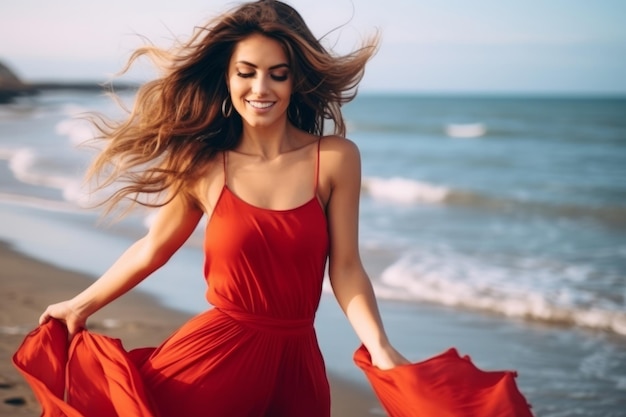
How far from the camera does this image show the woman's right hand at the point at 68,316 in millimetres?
3730

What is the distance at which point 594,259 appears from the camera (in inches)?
422

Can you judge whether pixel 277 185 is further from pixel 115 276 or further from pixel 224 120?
pixel 115 276

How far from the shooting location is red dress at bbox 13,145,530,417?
345 cm

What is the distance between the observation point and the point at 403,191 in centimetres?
1756

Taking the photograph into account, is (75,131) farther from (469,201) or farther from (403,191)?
(469,201)

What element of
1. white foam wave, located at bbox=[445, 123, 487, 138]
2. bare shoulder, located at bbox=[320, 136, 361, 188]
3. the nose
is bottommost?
bare shoulder, located at bbox=[320, 136, 361, 188]

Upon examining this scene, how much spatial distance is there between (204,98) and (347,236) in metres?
0.76

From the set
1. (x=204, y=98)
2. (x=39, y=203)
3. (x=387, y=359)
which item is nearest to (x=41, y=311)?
(x=204, y=98)

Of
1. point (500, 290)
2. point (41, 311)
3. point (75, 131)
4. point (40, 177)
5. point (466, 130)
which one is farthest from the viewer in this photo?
point (466, 130)

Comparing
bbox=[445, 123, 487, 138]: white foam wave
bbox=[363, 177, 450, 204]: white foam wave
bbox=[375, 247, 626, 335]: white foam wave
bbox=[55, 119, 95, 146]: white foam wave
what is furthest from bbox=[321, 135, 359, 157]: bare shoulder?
bbox=[445, 123, 487, 138]: white foam wave

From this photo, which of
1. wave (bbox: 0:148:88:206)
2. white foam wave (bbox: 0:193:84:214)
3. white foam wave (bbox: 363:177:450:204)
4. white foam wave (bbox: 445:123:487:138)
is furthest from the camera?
white foam wave (bbox: 445:123:487:138)

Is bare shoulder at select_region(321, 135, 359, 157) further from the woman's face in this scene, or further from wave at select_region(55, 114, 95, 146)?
wave at select_region(55, 114, 95, 146)

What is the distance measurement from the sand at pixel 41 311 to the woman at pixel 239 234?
162cm

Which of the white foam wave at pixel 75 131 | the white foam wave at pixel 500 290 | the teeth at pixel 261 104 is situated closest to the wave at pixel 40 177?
the white foam wave at pixel 500 290
